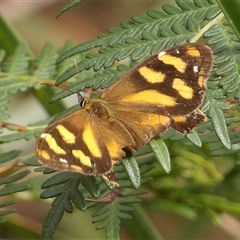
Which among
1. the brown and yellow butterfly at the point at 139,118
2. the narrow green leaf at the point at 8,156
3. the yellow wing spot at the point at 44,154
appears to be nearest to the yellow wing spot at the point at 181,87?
the brown and yellow butterfly at the point at 139,118

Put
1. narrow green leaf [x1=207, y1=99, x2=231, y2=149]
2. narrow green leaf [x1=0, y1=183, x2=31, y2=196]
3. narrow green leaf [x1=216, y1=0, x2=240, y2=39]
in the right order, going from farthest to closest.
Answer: narrow green leaf [x1=0, y1=183, x2=31, y2=196], narrow green leaf [x1=207, y1=99, x2=231, y2=149], narrow green leaf [x1=216, y1=0, x2=240, y2=39]

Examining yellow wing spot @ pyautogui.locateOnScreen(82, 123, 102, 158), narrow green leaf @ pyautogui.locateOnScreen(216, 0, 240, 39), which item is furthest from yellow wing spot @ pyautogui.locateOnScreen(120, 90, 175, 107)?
narrow green leaf @ pyautogui.locateOnScreen(216, 0, 240, 39)

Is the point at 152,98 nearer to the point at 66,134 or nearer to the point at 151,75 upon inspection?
the point at 151,75

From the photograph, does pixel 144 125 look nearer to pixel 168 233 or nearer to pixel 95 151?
pixel 95 151

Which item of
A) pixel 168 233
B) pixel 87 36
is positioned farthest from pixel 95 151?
pixel 87 36

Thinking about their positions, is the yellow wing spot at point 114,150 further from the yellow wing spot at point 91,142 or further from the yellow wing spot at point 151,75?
the yellow wing spot at point 151,75

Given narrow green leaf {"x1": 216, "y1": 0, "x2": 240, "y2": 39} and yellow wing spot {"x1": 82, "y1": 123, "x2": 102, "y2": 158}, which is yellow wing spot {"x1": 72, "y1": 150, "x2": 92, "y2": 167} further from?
narrow green leaf {"x1": 216, "y1": 0, "x2": 240, "y2": 39}

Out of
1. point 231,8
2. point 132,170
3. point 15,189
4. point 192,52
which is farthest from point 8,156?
point 231,8

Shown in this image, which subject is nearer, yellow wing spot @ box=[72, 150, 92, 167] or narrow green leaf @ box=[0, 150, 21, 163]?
yellow wing spot @ box=[72, 150, 92, 167]
